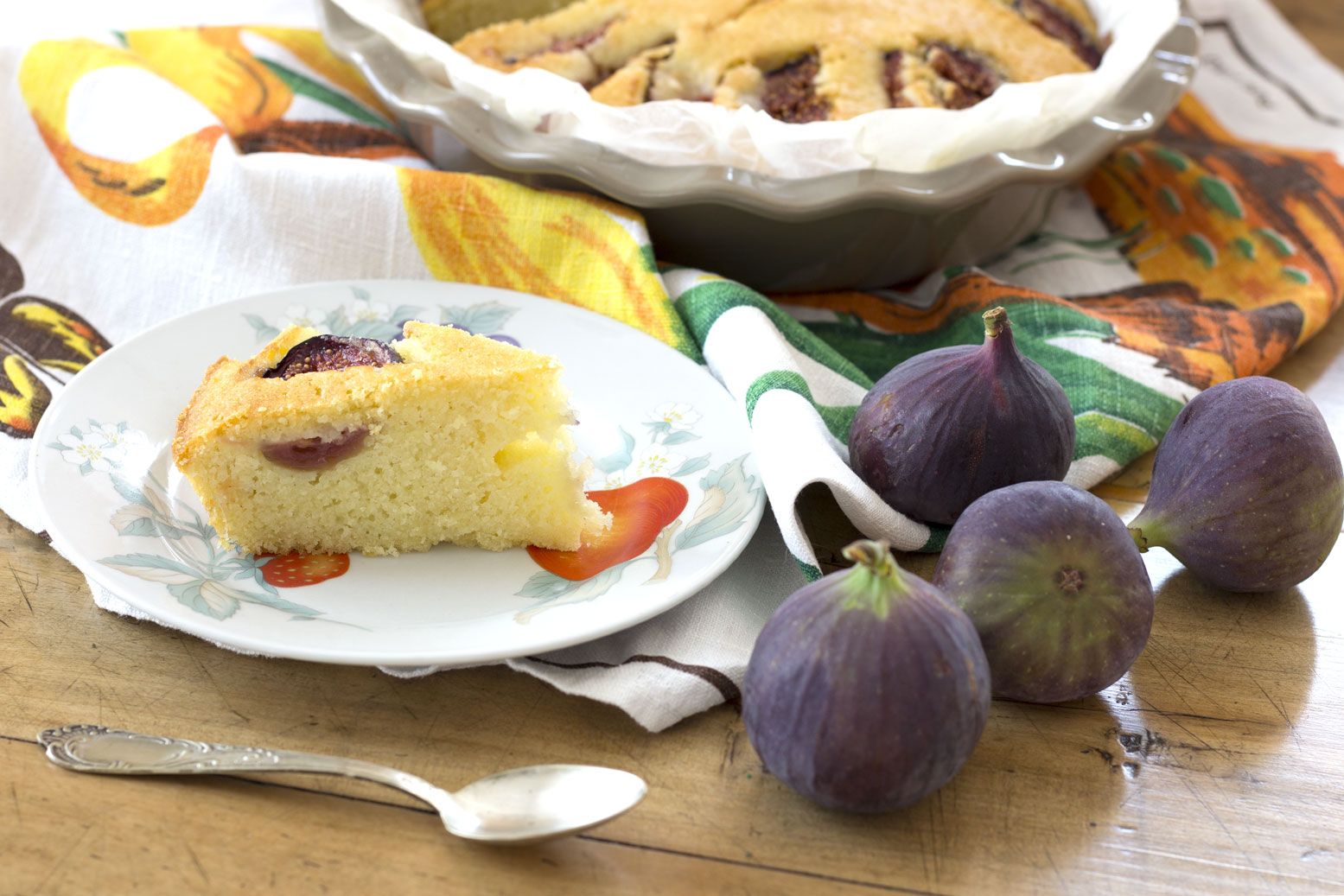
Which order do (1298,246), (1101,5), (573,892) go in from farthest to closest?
(1101,5) → (1298,246) → (573,892)

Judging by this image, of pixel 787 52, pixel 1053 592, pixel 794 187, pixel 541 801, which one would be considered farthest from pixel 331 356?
pixel 787 52

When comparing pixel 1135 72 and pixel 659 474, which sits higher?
pixel 1135 72

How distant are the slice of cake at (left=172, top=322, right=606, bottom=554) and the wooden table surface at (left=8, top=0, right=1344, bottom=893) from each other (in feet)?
0.65

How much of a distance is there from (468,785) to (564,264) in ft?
3.29

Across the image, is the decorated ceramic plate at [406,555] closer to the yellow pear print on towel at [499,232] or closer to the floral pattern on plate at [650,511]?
the floral pattern on plate at [650,511]

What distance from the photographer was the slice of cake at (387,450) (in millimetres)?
1476

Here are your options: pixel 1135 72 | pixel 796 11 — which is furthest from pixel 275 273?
pixel 1135 72

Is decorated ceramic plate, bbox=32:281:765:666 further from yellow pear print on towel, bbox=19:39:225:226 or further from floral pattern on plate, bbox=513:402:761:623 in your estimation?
yellow pear print on towel, bbox=19:39:225:226

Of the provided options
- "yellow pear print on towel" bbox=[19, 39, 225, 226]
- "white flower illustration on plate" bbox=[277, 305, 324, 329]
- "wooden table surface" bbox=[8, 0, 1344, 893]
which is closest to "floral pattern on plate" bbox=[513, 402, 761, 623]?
"wooden table surface" bbox=[8, 0, 1344, 893]

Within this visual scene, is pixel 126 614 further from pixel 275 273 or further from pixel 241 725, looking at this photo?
pixel 275 273

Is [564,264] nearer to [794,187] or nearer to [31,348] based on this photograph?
[794,187]

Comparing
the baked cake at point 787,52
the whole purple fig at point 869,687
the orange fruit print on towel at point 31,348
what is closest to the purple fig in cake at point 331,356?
the orange fruit print on towel at point 31,348

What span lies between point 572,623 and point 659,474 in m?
0.34

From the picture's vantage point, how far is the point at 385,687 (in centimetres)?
136
